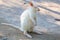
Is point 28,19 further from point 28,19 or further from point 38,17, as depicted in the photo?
point 38,17

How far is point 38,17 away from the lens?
7012mm

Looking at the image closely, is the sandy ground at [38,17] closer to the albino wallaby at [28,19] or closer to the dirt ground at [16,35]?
the dirt ground at [16,35]

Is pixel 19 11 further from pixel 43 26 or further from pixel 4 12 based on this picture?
pixel 43 26

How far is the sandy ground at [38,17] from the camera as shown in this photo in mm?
4878

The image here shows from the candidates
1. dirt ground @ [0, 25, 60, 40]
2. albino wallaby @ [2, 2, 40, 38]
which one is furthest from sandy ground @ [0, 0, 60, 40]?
albino wallaby @ [2, 2, 40, 38]

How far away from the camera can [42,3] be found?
8.56 meters

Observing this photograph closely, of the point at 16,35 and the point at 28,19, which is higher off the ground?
the point at 28,19

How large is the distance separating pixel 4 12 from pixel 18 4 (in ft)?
4.01

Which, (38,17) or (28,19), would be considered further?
(38,17)

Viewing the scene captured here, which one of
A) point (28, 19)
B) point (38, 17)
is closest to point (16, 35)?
point (28, 19)

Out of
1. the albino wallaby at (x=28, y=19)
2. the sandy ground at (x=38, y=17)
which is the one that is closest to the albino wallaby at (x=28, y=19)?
the albino wallaby at (x=28, y=19)

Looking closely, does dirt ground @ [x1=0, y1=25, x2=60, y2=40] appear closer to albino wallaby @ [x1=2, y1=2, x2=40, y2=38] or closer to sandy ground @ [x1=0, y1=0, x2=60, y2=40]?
sandy ground @ [x1=0, y1=0, x2=60, y2=40]

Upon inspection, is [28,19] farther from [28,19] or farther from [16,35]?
[16,35]

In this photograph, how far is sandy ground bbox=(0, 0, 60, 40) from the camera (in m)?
4.88
